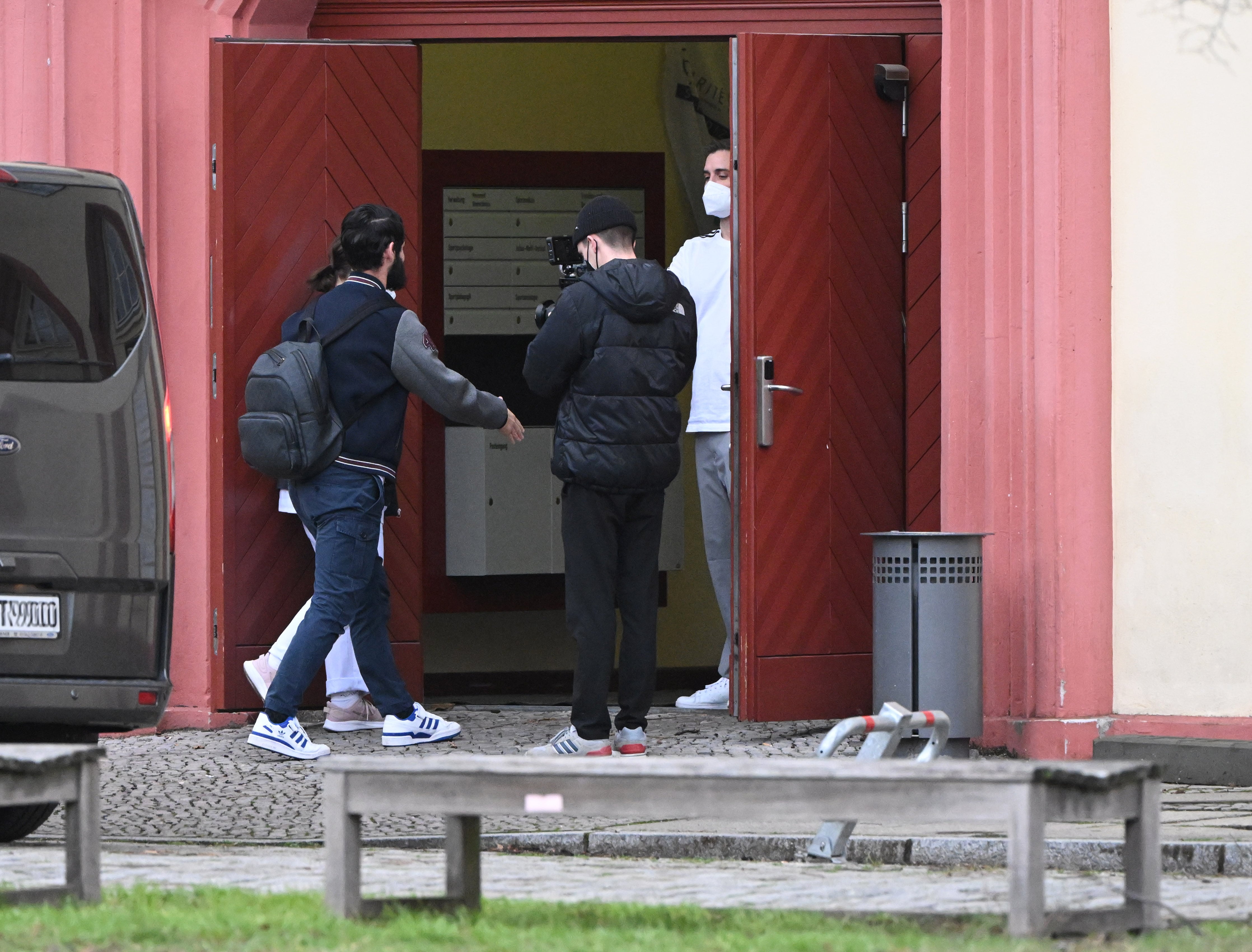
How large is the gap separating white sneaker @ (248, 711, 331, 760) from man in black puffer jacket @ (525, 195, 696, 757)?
0.85 m

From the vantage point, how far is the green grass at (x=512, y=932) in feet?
13.3

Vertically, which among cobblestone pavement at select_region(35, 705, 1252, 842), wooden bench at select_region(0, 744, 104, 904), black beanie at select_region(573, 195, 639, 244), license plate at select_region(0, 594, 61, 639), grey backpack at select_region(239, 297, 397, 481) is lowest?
cobblestone pavement at select_region(35, 705, 1252, 842)

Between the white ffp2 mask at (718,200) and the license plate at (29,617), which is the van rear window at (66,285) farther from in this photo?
the white ffp2 mask at (718,200)

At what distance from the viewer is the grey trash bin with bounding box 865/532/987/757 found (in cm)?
769

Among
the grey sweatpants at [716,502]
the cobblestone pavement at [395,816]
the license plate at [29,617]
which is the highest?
the grey sweatpants at [716,502]

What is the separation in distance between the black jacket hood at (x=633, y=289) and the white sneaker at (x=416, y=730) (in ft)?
5.95

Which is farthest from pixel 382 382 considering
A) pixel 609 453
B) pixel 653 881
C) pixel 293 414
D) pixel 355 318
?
pixel 653 881

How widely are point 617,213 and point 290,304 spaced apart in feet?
5.90

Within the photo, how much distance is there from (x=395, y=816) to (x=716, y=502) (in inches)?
119

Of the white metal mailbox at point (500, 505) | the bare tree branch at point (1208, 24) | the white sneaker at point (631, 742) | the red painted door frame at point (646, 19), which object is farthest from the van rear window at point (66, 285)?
the white metal mailbox at point (500, 505)

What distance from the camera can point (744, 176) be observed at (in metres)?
8.83

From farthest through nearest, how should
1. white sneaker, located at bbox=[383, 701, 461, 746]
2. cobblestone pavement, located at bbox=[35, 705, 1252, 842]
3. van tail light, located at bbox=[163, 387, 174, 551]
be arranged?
white sneaker, located at bbox=[383, 701, 461, 746]
cobblestone pavement, located at bbox=[35, 705, 1252, 842]
van tail light, located at bbox=[163, 387, 174, 551]

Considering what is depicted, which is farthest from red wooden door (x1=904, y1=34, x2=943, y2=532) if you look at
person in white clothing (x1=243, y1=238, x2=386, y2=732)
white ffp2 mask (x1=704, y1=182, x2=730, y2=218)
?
person in white clothing (x1=243, y1=238, x2=386, y2=732)

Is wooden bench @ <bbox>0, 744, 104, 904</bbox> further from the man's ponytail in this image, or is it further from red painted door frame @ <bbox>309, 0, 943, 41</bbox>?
red painted door frame @ <bbox>309, 0, 943, 41</bbox>
